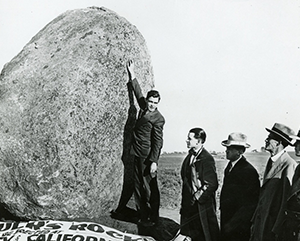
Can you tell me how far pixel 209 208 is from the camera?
5.36 m

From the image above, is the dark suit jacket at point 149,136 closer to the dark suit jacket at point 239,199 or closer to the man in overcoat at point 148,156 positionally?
the man in overcoat at point 148,156

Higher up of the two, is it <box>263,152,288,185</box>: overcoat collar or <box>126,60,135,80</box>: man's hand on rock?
<box>126,60,135,80</box>: man's hand on rock

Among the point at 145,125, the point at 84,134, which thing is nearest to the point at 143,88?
the point at 145,125

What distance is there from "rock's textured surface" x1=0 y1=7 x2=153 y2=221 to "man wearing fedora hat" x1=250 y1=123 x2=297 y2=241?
8.17ft

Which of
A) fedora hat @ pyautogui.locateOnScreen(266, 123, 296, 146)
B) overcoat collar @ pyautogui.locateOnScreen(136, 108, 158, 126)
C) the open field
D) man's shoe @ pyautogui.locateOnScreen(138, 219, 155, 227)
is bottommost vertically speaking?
man's shoe @ pyautogui.locateOnScreen(138, 219, 155, 227)

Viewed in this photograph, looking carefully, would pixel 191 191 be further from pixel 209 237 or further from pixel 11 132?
pixel 11 132

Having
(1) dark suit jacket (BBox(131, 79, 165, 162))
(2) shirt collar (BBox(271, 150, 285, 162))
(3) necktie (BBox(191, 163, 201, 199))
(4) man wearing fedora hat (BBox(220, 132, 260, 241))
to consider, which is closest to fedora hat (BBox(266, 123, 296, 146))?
(2) shirt collar (BBox(271, 150, 285, 162))

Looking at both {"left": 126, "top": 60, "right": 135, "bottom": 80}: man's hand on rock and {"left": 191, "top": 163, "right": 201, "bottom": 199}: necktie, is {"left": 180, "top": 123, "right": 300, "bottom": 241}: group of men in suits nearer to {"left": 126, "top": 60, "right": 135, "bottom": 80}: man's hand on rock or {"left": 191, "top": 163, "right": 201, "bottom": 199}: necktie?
{"left": 191, "top": 163, "right": 201, "bottom": 199}: necktie

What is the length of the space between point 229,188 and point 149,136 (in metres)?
1.55

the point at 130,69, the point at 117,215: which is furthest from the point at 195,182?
the point at 130,69

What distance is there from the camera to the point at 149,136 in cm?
602

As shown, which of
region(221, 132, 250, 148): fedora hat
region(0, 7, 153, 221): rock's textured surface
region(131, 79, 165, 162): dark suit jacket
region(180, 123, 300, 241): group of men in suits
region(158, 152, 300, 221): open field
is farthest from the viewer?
region(158, 152, 300, 221): open field

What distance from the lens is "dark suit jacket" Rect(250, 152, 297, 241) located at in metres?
4.69

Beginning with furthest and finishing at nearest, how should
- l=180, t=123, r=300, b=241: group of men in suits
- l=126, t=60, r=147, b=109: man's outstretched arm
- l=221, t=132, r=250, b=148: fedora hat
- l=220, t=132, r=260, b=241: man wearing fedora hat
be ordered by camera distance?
l=126, t=60, r=147, b=109: man's outstretched arm < l=221, t=132, r=250, b=148: fedora hat < l=220, t=132, r=260, b=241: man wearing fedora hat < l=180, t=123, r=300, b=241: group of men in suits
